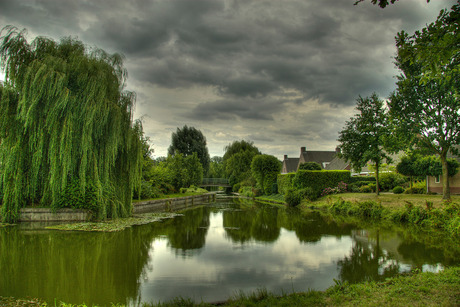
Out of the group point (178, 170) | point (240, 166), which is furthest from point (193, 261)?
point (240, 166)

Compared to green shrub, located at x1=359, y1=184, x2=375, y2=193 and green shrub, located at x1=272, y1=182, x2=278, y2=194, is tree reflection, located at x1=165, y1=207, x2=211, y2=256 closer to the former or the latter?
green shrub, located at x1=359, y1=184, x2=375, y2=193

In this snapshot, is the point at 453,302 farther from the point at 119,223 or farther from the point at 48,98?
the point at 48,98

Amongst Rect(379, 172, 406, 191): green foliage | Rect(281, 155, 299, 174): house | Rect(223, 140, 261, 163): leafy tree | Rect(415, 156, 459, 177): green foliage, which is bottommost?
Rect(379, 172, 406, 191): green foliage

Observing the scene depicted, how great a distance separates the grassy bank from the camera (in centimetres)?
419

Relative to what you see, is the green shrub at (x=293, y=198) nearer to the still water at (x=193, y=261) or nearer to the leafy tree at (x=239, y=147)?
the still water at (x=193, y=261)

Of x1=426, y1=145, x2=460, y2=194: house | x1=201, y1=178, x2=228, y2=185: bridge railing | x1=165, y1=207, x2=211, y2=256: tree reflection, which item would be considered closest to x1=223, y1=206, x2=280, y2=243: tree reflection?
x1=165, y1=207, x2=211, y2=256: tree reflection

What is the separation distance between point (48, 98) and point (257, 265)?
36.3 ft

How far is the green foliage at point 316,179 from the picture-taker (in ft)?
85.8

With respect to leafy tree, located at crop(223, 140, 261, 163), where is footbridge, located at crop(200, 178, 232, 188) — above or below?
below

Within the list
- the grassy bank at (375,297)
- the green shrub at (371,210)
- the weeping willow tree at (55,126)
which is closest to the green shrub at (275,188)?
the green shrub at (371,210)

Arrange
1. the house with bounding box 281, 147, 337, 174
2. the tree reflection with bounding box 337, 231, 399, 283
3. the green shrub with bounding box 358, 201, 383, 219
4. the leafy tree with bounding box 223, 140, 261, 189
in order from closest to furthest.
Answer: the tree reflection with bounding box 337, 231, 399, 283 < the green shrub with bounding box 358, 201, 383, 219 < the leafy tree with bounding box 223, 140, 261, 189 < the house with bounding box 281, 147, 337, 174

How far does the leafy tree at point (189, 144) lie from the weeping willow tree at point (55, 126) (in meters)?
39.5

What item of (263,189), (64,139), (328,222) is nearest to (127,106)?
(64,139)

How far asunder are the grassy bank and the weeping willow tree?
30.2 feet
